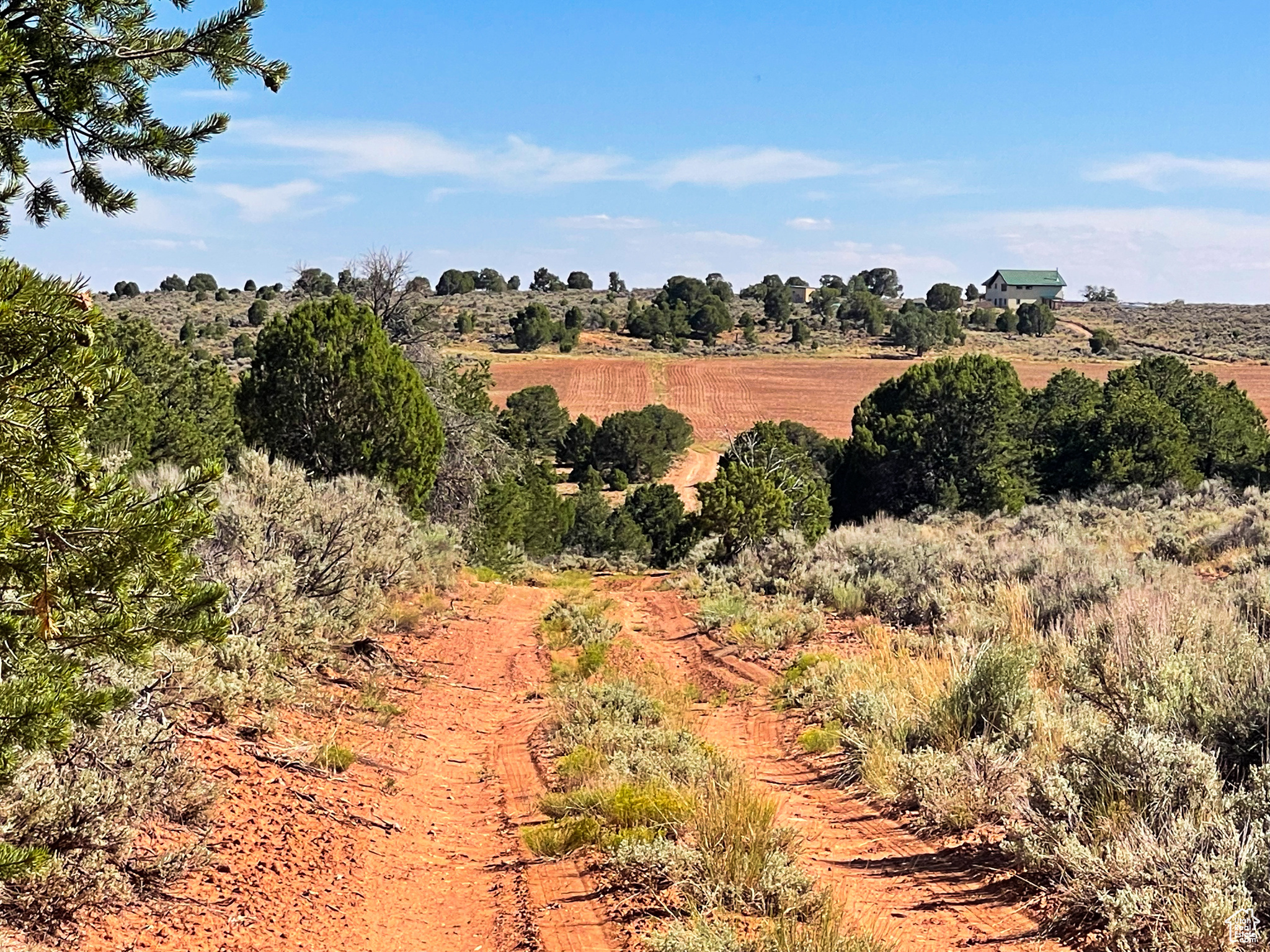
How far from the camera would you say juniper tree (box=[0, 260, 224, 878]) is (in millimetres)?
2938

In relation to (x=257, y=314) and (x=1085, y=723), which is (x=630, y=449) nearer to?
(x=257, y=314)

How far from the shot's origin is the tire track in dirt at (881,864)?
4676 mm

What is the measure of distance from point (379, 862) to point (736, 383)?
232 feet

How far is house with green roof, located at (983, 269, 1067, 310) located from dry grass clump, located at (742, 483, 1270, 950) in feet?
408

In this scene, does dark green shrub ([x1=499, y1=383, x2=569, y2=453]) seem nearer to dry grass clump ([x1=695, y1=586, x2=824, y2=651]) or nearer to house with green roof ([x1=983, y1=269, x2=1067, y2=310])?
dry grass clump ([x1=695, y1=586, x2=824, y2=651])

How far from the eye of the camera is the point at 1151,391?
3331 centimetres

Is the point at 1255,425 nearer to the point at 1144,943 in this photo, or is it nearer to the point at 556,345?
the point at 1144,943

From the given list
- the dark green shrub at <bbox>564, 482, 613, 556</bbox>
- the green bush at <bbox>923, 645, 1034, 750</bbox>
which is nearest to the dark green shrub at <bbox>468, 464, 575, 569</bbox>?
the dark green shrub at <bbox>564, 482, 613, 556</bbox>

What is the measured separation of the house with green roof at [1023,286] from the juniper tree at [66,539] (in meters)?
134

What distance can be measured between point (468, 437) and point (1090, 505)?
1689 cm

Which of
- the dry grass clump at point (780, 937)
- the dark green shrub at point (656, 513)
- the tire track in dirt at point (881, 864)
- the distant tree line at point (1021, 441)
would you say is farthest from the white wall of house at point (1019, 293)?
the dry grass clump at point (780, 937)

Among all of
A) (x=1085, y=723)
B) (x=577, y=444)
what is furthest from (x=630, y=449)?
(x=1085, y=723)

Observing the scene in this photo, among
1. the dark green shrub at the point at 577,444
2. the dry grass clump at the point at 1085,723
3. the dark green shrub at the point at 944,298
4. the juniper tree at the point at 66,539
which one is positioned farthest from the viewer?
the dark green shrub at the point at 944,298

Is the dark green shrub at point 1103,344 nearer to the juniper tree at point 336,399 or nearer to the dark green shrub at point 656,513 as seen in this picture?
the dark green shrub at point 656,513
